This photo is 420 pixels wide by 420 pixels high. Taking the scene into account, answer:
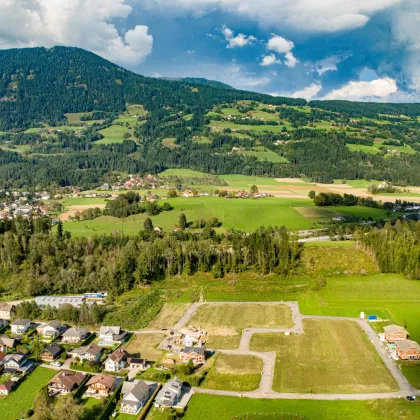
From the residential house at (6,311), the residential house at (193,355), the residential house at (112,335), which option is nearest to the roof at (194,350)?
the residential house at (193,355)

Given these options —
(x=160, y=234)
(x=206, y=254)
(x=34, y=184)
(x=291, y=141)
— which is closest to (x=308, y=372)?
(x=206, y=254)

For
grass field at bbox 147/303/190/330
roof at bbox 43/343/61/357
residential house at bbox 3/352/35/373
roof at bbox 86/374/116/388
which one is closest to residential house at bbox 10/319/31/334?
roof at bbox 43/343/61/357

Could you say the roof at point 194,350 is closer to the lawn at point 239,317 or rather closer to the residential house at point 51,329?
the lawn at point 239,317

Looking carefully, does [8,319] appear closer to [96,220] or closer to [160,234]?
[160,234]

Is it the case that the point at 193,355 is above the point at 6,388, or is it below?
above

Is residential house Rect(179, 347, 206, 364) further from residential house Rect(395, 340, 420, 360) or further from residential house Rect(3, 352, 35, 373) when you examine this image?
residential house Rect(395, 340, 420, 360)

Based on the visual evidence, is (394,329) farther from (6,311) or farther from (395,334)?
(6,311)

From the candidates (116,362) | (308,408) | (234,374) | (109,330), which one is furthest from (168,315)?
(308,408)
